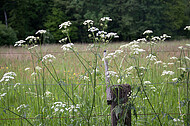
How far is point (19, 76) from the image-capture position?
14.7 feet

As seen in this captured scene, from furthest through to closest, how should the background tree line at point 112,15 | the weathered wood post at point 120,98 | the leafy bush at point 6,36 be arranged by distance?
the background tree line at point 112,15
the leafy bush at point 6,36
the weathered wood post at point 120,98

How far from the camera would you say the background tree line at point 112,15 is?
971 inches

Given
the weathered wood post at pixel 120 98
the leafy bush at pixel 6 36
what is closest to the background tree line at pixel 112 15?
the leafy bush at pixel 6 36

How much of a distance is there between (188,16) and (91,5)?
13.6m

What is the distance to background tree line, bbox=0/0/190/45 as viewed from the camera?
24672mm

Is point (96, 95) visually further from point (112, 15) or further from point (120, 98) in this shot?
point (112, 15)

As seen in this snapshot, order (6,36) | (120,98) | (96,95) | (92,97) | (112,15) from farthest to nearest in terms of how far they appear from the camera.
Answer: (112,15)
(6,36)
(96,95)
(92,97)
(120,98)

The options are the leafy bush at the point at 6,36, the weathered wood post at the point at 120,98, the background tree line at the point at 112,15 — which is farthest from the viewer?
the background tree line at the point at 112,15

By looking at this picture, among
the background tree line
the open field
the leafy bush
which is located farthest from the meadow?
the background tree line

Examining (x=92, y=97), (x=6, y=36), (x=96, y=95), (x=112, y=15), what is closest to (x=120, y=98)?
(x=92, y=97)

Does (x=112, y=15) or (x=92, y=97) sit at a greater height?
(x=112, y=15)

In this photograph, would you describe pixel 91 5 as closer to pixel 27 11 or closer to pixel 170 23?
pixel 27 11

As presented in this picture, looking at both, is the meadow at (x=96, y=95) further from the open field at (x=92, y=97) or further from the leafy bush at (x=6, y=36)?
the leafy bush at (x=6, y=36)

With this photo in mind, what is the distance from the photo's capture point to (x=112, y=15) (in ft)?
85.4
